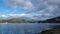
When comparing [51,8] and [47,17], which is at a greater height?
[51,8]

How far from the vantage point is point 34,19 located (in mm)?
5242

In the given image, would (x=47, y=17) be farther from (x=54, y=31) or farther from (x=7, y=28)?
(x=7, y=28)

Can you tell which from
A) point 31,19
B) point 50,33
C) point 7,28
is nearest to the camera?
point 50,33

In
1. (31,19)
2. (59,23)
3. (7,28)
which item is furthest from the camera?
(7,28)

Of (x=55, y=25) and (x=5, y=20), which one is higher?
(x=5, y=20)

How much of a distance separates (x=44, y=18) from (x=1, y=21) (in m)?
1.60

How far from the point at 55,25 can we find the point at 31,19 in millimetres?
891

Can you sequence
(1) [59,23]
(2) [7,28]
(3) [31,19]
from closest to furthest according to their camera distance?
1. (3) [31,19]
2. (1) [59,23]
3. (2) [7,28]

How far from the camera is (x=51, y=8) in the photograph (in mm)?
5695

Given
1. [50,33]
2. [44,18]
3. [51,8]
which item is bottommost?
[50,33]

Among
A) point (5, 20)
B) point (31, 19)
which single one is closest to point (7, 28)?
point (5, 20)

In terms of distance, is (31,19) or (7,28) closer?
(31,19)

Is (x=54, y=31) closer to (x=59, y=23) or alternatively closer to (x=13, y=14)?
(x=59, y=23)

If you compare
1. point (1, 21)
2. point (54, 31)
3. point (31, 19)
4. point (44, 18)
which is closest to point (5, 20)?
point (1, 21)
